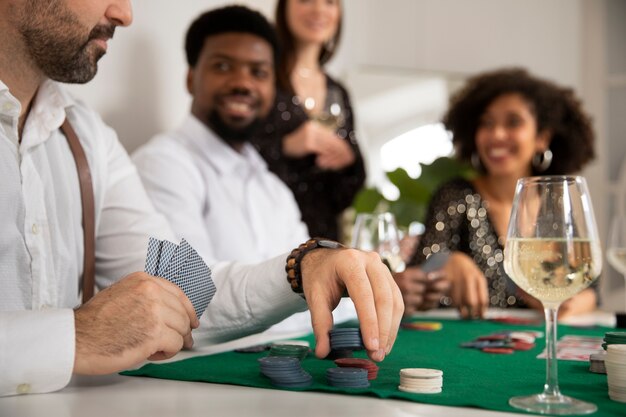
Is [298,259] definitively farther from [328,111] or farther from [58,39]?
[328,111]

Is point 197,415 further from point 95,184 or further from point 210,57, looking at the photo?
point 210,57

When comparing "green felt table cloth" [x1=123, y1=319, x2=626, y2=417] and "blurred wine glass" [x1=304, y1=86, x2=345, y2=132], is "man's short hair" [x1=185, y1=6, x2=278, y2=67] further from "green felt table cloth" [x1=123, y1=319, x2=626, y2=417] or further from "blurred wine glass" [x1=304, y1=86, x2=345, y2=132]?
"green felt table cloth" [x1=123, y1=319, x2=626, y2=417]

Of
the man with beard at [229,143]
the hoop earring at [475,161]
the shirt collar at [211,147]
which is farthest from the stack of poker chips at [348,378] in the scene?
the hoop earring at [475,161]

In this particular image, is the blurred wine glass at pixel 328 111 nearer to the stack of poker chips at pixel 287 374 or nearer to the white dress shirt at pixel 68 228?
the white dress shirt at pixel 68 228

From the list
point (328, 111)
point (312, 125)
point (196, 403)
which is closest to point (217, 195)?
point (312, 125)

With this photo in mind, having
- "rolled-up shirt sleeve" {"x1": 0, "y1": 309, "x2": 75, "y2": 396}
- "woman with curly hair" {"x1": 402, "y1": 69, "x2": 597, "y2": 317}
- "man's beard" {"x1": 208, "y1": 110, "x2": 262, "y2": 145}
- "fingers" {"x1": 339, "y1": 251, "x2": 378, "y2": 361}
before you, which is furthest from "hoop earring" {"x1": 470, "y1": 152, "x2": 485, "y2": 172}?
"rolled-up shirt sleeve" {"x1": 0, "y1": 309, "x2": 75, "y2": 396}

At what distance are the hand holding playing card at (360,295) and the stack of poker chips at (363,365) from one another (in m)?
0.03

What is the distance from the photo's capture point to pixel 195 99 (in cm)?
280

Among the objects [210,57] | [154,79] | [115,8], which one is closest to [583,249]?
[115,8]

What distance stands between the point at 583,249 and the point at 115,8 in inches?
39.3

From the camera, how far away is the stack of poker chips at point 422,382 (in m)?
1.07

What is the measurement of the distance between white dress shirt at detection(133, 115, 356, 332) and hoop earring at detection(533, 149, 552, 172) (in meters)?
1.04

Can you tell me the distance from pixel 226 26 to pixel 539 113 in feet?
4.40

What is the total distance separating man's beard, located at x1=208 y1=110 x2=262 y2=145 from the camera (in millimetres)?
2746
